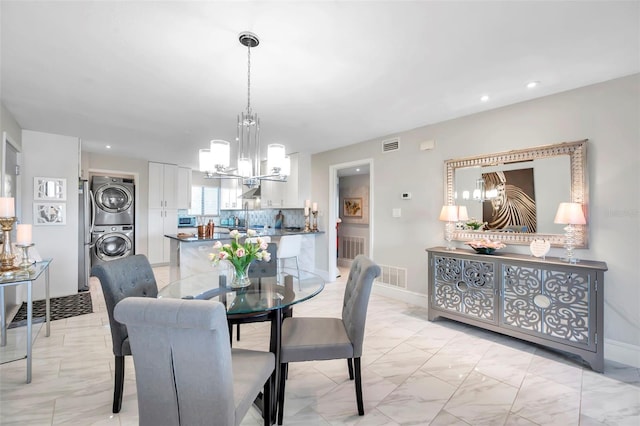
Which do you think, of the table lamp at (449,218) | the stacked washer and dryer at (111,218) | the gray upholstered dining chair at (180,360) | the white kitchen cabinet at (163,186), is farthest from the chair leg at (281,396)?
the white kitchen cabinet at (163,186)

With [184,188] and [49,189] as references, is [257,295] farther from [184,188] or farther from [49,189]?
[184,188]

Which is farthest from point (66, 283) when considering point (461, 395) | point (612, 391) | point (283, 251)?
point (612, 391)

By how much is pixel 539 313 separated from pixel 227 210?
716cm

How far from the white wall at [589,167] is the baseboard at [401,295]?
0.11 meters

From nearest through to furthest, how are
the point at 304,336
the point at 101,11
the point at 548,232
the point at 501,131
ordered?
the point at 101,11 → the point at 304,336 → the point at 548,232 → the point at 501,131

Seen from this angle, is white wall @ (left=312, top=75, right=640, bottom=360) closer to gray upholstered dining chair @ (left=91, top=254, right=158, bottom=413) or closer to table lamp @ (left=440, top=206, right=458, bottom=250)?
table lamp @ (left=440, top=206, right=458, bottom=250)

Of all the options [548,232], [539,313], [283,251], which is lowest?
[539,313]

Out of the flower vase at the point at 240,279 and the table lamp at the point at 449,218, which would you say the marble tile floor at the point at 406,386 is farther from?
the table lamp at the point at 449,218

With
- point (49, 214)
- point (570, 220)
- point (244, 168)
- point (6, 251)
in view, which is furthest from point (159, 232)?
point (570, 220)

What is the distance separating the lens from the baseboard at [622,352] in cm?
232

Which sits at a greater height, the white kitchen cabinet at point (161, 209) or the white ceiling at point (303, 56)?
the white ceiling at point (303, 56)

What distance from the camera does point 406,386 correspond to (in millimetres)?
2070

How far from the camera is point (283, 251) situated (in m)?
4.39

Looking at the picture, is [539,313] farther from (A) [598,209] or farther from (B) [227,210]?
(B) [227,210]
